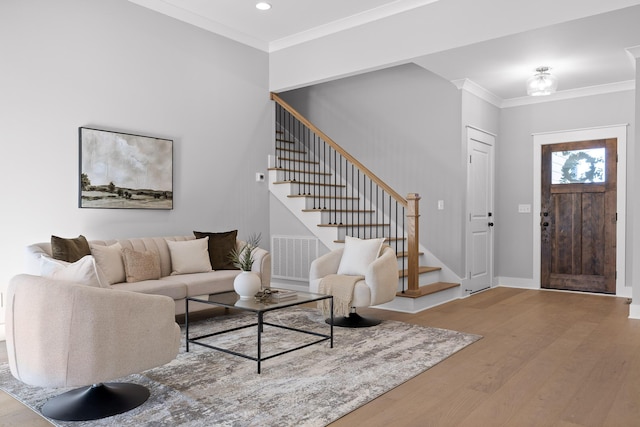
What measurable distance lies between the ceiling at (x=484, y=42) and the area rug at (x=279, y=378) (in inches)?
113

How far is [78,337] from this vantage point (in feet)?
7.71

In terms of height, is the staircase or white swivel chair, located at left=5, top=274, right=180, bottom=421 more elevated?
the staircase

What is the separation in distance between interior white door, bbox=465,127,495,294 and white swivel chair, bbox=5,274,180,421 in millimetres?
4590

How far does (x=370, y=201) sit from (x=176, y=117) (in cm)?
291

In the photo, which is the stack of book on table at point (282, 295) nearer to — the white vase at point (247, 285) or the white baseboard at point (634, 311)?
the white vase at point (247, 285)

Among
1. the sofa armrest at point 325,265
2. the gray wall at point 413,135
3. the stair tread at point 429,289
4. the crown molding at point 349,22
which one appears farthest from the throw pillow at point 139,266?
the gray wall at point 413,135

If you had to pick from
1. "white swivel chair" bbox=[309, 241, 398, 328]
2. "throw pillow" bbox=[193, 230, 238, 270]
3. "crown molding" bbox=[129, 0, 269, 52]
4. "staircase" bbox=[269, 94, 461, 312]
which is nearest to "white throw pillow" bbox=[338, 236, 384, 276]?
"white swivel chair" bbox=[309, 241, 398, 328]

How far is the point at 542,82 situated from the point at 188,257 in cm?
435

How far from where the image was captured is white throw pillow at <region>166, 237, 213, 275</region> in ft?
15.7

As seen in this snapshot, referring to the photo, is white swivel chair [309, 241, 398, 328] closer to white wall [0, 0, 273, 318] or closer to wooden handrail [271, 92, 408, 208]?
wooden handrail [271, 92, 408, 208]

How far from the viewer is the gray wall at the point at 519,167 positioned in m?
6.55

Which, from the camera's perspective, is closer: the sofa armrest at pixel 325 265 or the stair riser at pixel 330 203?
the sofa armrest at pixel 325 265

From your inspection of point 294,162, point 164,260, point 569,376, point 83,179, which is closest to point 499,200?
point 294,162

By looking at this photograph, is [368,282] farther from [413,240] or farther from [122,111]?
[122,111]
